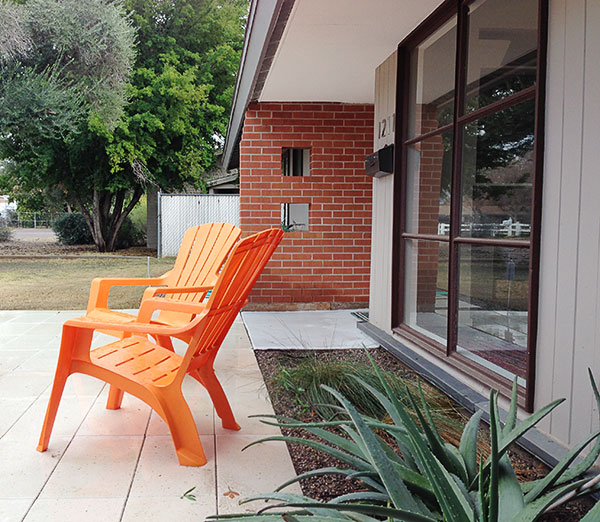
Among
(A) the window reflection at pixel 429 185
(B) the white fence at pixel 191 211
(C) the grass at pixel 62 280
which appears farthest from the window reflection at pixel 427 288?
(B) the white fence at pixel 191 211

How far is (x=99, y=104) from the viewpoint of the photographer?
11.8 metres

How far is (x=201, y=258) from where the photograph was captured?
3.58 m

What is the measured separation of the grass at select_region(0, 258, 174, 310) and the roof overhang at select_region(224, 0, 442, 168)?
4181 mm

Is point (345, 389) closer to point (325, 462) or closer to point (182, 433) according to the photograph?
point (325, 462)

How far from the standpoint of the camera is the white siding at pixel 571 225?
200cm

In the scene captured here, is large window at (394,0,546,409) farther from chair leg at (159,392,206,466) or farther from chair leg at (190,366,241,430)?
chair leg at (159,392,206,466)

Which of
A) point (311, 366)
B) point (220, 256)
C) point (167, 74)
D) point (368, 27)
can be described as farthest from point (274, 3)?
point (167, 74)

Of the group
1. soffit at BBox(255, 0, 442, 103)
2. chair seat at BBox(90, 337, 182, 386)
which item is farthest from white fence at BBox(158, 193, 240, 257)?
Answer: chair seat at BBox(90, 337, 182, 386)

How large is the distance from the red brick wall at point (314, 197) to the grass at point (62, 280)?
299cm

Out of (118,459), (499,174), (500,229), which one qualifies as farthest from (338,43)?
(118,459)

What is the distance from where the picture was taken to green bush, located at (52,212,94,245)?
53.6 ft

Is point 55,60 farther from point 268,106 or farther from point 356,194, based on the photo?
point 356,194

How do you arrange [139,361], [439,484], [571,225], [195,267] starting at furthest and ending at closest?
1. [195,267]
2. [139,361]
3. [571,225]
4. [439,484]

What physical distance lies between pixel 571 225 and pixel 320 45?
246 centimetres
